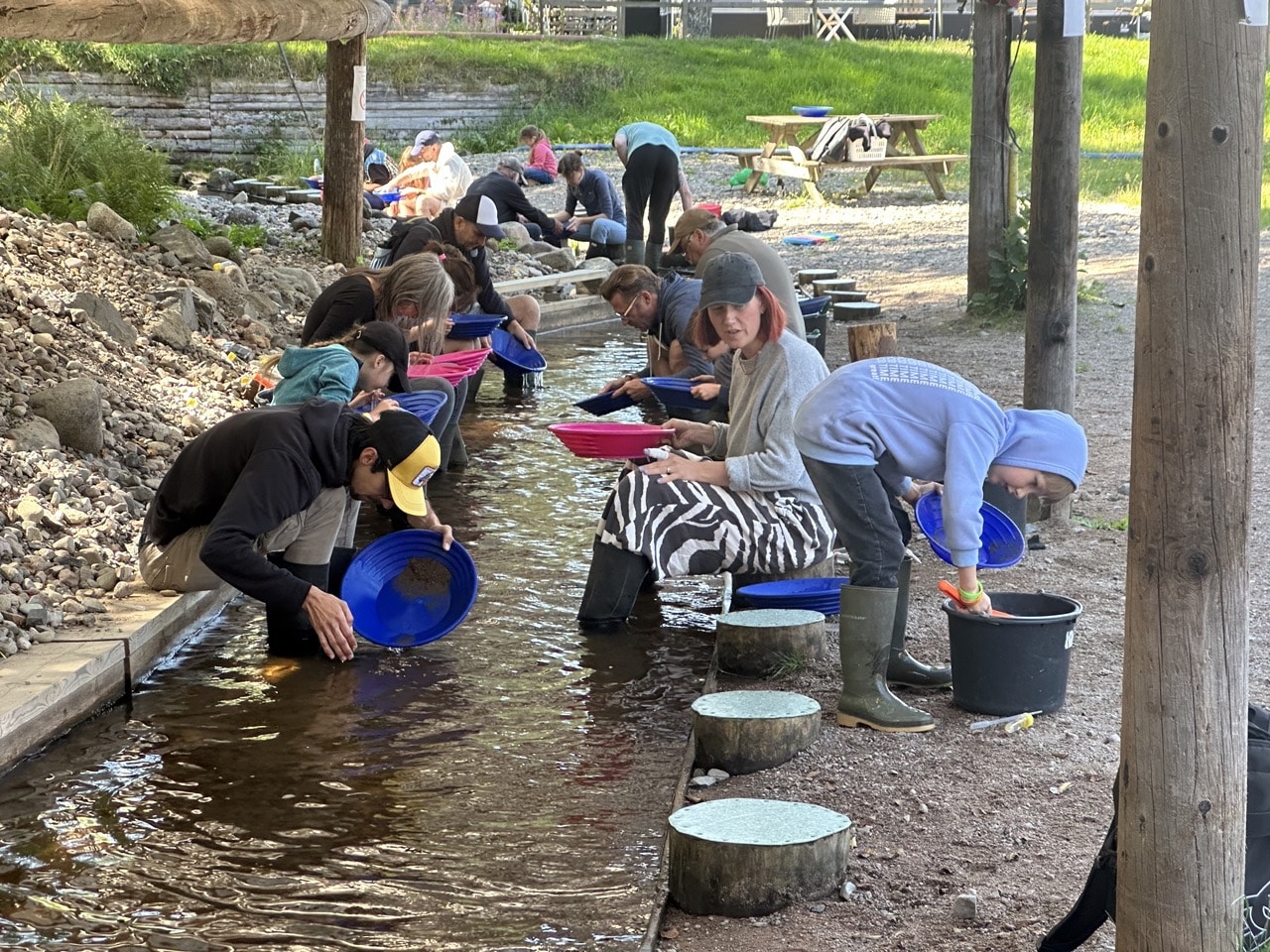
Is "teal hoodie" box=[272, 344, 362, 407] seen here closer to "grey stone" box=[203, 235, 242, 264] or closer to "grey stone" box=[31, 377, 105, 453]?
"grey stone" box=[31, 377, 105, 453]

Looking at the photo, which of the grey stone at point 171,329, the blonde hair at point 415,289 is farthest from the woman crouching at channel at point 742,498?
the grey stone at point 171,329

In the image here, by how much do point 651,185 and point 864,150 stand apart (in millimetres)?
6221

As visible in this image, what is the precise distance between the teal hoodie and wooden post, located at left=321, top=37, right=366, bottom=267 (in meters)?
5.82

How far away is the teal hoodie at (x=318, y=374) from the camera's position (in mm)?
5762

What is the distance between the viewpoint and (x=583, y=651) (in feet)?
18.5

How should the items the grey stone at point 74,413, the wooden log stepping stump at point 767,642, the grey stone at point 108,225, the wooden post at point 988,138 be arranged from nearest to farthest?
the wooden log stepping stump at point 767,642, the grey stone at point 74,413, the grey stone at point 108,225, the wooden post at point 988,138

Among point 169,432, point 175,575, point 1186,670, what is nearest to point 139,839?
point 175,575

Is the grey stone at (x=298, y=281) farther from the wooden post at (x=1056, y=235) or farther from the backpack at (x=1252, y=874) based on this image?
the backpack at (x=1252, y=874)

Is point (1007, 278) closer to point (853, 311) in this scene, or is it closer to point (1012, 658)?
point (853, 311)

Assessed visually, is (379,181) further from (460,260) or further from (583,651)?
(583,651)

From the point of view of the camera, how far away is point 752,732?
4.42 m

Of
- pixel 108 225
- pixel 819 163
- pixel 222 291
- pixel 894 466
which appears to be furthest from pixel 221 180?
pixel 894 466

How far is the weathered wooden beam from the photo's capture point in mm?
6227

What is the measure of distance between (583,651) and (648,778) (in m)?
1.11
